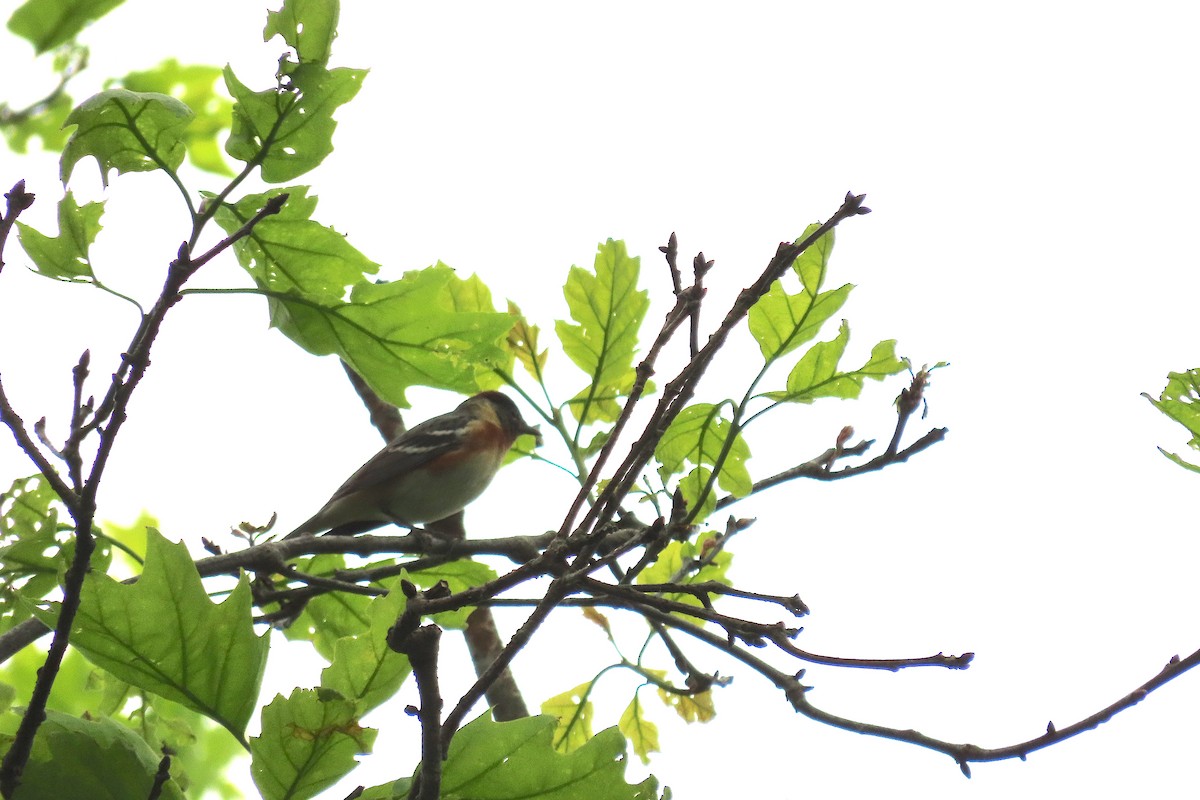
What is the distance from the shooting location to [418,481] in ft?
21.5

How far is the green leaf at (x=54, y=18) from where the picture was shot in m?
2.23

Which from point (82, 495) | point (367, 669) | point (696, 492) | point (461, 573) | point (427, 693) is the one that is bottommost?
point (427, 693)

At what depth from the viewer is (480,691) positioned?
154cm

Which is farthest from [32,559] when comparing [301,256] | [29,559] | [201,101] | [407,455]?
[407,455]

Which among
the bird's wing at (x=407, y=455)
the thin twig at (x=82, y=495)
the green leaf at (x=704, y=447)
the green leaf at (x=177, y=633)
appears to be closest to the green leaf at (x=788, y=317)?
the green leaf at (x=704, y=447)

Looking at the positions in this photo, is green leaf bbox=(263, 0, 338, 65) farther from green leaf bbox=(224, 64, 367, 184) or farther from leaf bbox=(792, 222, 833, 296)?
leaf bbox=(792, 222, 833, 296)

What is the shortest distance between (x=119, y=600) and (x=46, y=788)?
11.0 inches

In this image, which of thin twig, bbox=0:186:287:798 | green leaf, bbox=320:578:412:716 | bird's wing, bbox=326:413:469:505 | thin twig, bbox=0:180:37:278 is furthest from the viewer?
bird's wing, bbox=326:413:469:505

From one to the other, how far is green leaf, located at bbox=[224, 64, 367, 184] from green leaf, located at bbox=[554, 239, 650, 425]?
113cm

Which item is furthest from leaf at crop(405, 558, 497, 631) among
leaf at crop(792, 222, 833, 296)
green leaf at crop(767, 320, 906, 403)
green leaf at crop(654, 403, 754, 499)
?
leaf at crop(792, 222, 833, 296)

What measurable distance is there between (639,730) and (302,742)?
207 cm

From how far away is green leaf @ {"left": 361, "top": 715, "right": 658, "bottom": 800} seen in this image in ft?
5.44

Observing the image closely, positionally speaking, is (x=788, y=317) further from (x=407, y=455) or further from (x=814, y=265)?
(x=407, y=455)

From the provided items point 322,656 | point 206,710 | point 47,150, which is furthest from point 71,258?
point 47,150
